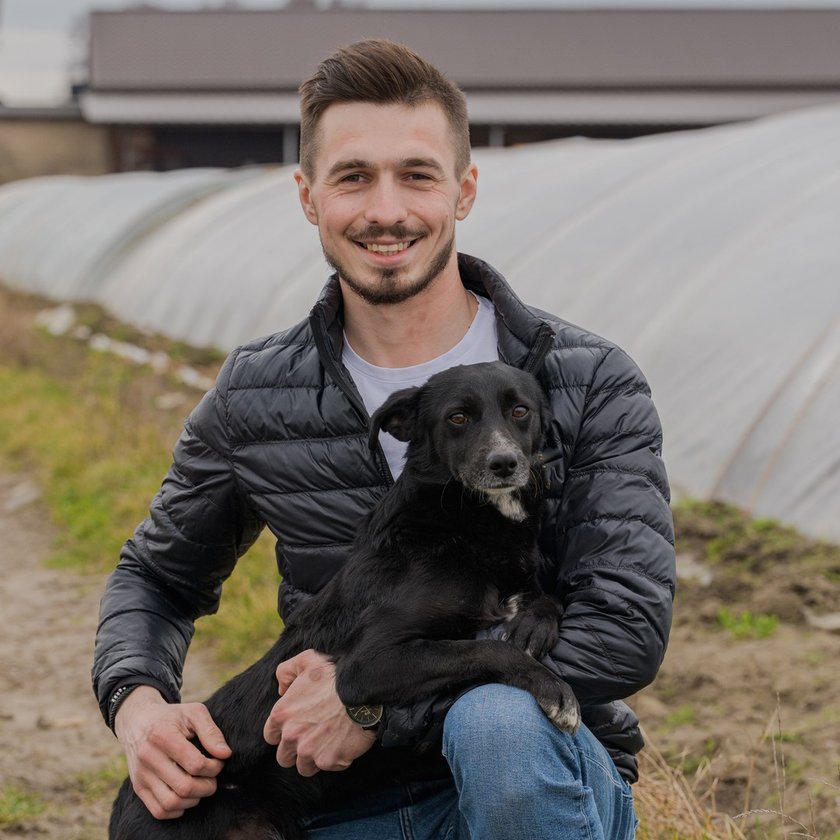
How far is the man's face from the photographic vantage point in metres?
2.83

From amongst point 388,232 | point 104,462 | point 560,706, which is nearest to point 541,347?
point 388,232

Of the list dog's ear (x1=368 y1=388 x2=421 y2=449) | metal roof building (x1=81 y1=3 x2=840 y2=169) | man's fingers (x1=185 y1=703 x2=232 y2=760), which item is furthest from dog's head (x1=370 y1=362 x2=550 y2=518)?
metal roof building (x1=81 y1=3 x2=840 y2=169)

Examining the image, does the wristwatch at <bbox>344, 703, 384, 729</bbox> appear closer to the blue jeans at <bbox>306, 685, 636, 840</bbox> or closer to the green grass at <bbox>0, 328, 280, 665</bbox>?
the blue jeans at <bbox>306, 685, 636, 840</bbox>

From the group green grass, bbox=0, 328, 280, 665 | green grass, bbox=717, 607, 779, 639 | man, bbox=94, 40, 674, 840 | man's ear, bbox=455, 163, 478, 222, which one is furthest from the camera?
green grass, bbox=0, 328, 280, 665

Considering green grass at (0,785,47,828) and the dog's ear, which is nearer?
the dog's ear

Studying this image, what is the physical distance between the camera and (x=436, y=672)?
7.72 feet

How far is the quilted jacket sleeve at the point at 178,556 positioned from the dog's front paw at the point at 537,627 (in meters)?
0.90

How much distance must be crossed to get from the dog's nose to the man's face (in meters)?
0.52

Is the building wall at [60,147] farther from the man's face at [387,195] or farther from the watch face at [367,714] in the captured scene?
the watch face at [367,714]

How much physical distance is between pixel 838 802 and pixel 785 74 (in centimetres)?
3080

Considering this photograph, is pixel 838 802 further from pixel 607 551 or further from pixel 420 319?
pixel 420 319

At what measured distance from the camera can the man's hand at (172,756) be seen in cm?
253

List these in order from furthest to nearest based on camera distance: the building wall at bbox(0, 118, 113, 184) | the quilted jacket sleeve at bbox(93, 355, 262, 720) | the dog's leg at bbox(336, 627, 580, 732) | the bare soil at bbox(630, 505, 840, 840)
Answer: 1. the building wall at bbox(0, 118, 113, 184)
2. the bare soil at bbox(630, 505, 840, 840)
3. the quilted jacket sleeve at bbox(93, 355, 262, 720)
4. the dog's leg at bbox(336, 627, 580, 732)

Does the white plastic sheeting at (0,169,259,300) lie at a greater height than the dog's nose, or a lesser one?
lesser
